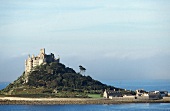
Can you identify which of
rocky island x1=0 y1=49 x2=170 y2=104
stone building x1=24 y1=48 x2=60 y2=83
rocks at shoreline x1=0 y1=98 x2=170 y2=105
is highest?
stone building x1=24 y1=48 x2=60 y2=83

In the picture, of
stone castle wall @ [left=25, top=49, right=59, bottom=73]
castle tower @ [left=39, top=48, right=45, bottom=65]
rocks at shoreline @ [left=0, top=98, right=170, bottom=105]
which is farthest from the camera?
stone castle wall @ [left=25, top=49, right=59, bottom=73]

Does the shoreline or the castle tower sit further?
the castle tower

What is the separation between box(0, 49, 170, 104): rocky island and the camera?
344 ft

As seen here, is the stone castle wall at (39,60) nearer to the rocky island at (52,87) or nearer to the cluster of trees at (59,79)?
the rocky island at (52,87)

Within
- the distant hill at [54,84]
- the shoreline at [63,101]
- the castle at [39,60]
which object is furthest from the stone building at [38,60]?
the shoreline at [63,101]

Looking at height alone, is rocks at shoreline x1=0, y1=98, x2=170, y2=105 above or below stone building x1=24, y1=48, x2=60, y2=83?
below

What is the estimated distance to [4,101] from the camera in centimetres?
10700

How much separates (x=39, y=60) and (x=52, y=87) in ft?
39.9

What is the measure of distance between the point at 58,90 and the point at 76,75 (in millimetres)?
9639

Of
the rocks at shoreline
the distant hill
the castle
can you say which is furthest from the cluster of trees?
the rocks at shoreline

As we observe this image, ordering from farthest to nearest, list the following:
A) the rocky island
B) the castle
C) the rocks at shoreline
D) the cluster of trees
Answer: the castle → the cluster of trees → the rocky island → the rocks at shoreline

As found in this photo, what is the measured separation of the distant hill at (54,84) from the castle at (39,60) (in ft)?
4.68

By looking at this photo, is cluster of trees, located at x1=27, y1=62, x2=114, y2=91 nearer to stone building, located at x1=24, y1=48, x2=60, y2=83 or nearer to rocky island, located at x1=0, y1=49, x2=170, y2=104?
rocky island, located at x1=0, y1=49, x2=170, y2=104

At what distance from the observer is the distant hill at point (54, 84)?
371 ft
